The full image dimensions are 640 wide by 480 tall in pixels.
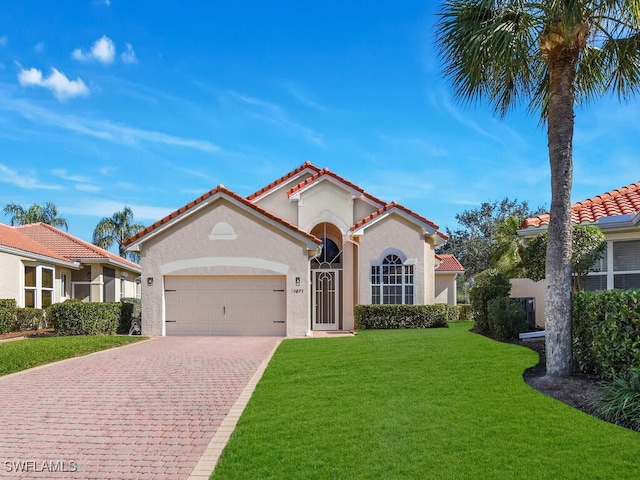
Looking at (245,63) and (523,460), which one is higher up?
(245,63)

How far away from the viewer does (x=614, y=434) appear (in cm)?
667

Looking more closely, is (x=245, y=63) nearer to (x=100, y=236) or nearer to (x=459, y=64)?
(x=459, y=64)

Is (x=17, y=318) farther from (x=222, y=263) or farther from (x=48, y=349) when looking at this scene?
(x=222, y=263)

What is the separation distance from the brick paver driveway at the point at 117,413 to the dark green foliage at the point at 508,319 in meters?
6.86

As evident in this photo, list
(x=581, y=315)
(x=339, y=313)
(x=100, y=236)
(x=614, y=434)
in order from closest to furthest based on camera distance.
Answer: (x=614, y=434) → (x=581, y=315) → (x=339, y=313) → (x=100, y=236)

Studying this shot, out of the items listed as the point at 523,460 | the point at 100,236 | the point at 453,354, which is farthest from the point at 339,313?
the point at 100,236

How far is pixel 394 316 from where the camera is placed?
829 inches

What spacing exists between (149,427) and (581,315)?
318 inches

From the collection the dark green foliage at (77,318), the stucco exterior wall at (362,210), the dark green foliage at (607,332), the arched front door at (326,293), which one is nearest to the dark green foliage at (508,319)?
the dark green foliage at (607,332)

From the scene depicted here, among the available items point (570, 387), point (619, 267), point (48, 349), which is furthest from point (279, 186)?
point (570, 387)

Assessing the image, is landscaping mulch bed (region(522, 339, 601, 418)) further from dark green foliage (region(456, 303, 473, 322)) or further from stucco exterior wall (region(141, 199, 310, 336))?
dark green foliage (region(456, 303, 473, 322))

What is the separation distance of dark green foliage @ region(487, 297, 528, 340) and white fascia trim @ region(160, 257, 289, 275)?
26.0 feet

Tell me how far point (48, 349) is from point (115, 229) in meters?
37.0

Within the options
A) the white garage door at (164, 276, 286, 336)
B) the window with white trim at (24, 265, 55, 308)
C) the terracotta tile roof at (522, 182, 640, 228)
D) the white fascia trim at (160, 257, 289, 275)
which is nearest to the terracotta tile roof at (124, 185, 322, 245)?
the white fascia trim at (160, 257, 289, 275)
